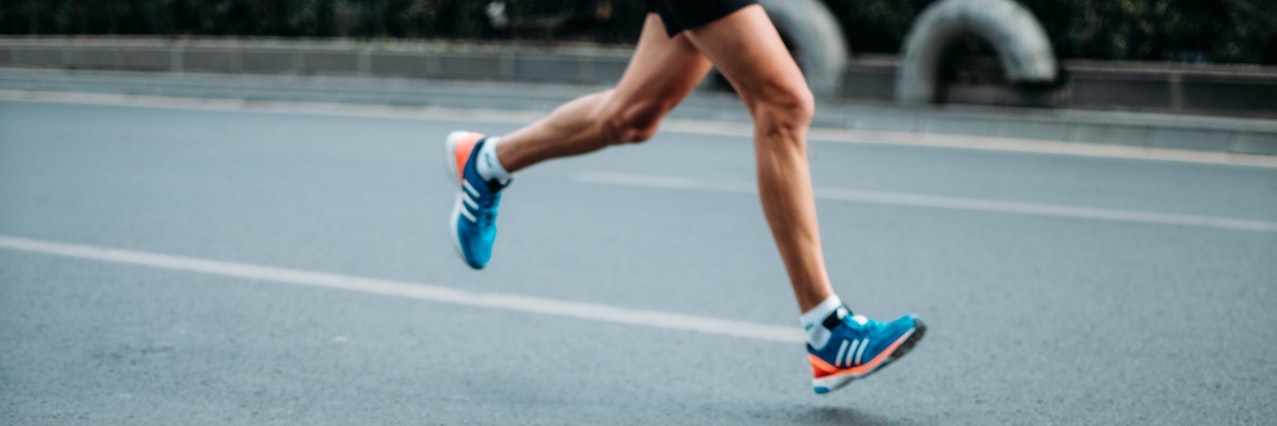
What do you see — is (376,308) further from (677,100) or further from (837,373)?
(837,373)

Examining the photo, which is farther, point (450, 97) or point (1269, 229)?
point (450, 97)

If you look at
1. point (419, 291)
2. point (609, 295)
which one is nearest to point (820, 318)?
point (609, 295)

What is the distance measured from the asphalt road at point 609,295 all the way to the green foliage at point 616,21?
13.4ft

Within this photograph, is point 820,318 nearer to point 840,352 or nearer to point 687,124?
point 840,352

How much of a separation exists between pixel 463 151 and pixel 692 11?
3.45 ft

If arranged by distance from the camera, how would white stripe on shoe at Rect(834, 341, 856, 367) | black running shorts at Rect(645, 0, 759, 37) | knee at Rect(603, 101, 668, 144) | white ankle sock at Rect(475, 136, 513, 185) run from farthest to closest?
white ankle sock at Rect(475, 136, 513, 185) → knee at Rect(603, 101, 668, 144) → white stripe on shoe at Rect(834, 341, 856, 367) → black running shorts at Rect(645, 0, 759, 37)

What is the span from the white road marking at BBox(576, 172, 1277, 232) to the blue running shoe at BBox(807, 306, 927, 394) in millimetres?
4037

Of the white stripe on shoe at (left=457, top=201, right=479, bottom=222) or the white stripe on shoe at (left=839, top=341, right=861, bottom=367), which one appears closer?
the white stripe on shoe at (left=839, top=341, right=861, bottom=367)

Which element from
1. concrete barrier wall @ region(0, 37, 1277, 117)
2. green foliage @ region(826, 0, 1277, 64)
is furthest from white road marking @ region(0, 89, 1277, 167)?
green foliage @ region(826, 0, 1277, 64)

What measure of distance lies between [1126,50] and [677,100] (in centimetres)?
1059

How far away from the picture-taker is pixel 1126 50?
1355 cm

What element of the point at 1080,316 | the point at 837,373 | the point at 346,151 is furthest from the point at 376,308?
the point at 346,151

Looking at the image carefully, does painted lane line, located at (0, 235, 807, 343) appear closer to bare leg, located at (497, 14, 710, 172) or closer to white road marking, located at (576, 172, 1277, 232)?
bare leg, located at (497, 14, 710, 172)

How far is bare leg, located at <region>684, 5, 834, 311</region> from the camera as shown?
346 centimetres
